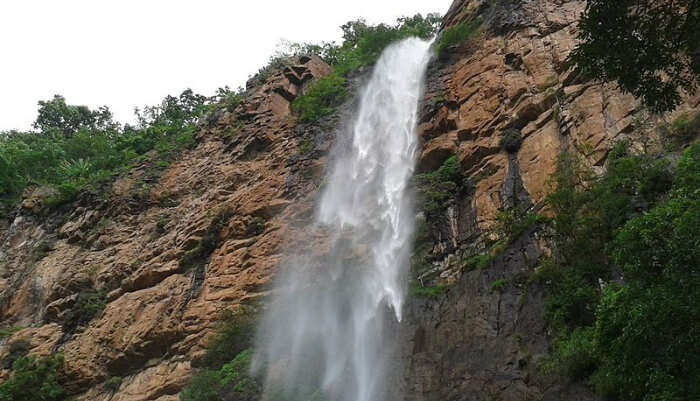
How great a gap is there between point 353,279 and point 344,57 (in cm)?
1754

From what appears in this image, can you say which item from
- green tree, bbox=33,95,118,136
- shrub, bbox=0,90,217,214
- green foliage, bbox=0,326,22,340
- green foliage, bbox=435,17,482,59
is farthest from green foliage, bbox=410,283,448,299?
green tree, bbox=33,95,118,136

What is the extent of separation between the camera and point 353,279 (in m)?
16.8

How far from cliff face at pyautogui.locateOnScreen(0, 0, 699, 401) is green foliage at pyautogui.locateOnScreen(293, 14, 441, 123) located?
4.24 feet

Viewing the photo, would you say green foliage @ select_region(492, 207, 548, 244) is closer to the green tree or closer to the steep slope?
the steep slope

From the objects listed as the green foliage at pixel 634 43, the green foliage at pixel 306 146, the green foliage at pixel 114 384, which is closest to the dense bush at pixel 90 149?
the green foliage at pixel 306 146

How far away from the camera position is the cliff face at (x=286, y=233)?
12258 mm

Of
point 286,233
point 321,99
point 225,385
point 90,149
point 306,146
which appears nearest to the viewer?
Result: point 225,385

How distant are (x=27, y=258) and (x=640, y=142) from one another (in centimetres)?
2379

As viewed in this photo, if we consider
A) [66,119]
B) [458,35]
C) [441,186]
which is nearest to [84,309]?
[441,186]

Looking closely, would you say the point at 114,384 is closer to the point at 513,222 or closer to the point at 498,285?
the point at 498,285

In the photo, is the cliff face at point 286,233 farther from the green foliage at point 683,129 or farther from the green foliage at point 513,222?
the green foliage at point 683,129

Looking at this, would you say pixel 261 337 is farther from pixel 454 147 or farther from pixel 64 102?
pixel 64 102

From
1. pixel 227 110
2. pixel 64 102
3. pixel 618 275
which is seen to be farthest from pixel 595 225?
pixel 64 102

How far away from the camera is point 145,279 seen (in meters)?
20.4
